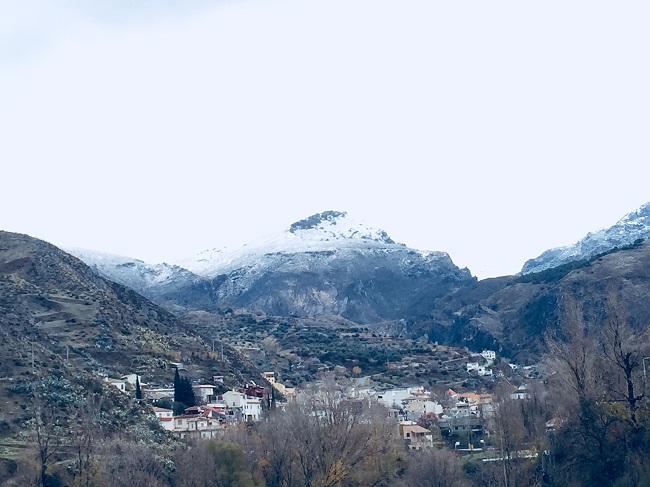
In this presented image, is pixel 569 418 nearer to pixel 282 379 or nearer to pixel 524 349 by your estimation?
pixel 282 379

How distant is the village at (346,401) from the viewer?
230 feet

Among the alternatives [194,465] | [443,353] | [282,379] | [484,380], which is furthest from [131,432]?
[443,353]

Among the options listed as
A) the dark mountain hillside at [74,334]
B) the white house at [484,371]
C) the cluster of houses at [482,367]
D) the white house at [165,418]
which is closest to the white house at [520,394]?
the white house at [165,418]

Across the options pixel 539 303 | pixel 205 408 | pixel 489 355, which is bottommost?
pixel 205 408

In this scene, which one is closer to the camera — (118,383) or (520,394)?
(118,383)

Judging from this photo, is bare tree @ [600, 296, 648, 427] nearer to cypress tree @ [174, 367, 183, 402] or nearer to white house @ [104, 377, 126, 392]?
white house @ [104, 377, 126, 392]

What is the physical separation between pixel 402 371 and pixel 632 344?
231 ft

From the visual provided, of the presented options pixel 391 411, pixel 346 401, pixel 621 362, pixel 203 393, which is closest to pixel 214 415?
pixel 203 393

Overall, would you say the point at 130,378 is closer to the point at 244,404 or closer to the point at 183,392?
the point at 183,392

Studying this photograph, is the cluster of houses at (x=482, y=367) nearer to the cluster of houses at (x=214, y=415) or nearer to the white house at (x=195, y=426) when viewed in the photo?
the cluster of houses at (x=214, y=415)

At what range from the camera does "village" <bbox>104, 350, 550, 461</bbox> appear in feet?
230

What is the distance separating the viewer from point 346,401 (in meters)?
62.4

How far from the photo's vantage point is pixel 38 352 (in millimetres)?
69188

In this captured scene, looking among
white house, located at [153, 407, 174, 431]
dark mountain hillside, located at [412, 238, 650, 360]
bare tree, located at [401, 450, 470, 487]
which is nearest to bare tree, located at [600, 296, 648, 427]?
bare tree, located at [401, 450, 470, 487]
